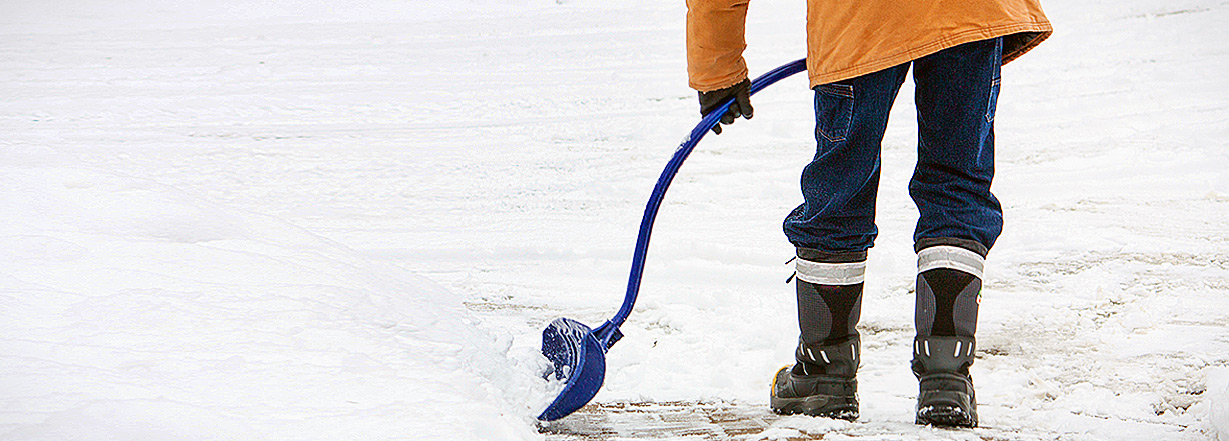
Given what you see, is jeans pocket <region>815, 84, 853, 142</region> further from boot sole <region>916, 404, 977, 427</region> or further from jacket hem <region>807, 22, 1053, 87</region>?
boot sole <region>916, 404, 977, 427</region>

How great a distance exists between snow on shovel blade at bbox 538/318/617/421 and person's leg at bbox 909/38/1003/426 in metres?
→ 0.48

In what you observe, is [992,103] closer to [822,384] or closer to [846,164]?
[846,164]

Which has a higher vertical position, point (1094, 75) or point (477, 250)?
point (1094, 75)

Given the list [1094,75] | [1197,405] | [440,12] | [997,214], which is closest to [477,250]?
[997,214]

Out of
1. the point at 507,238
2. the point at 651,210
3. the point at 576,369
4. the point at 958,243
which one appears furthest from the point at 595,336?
the point at 507,238

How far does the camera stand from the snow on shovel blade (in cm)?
130

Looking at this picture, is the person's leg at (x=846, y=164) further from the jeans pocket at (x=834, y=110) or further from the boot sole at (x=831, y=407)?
the boot sole at (x=831, y=407)

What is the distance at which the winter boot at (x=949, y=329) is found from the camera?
124cm

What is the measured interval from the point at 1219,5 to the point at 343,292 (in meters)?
6.55

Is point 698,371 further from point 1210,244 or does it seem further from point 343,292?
point 1210,244

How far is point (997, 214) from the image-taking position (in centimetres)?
128

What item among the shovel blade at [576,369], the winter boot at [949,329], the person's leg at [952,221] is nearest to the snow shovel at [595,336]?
the shovel blade at [576,369]

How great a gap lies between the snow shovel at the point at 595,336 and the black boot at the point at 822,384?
29cm

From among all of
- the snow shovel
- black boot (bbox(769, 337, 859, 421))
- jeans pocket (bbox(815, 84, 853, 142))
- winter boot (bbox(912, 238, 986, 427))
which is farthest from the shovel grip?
winter boot (bbox(912, 238, 986, 427))
